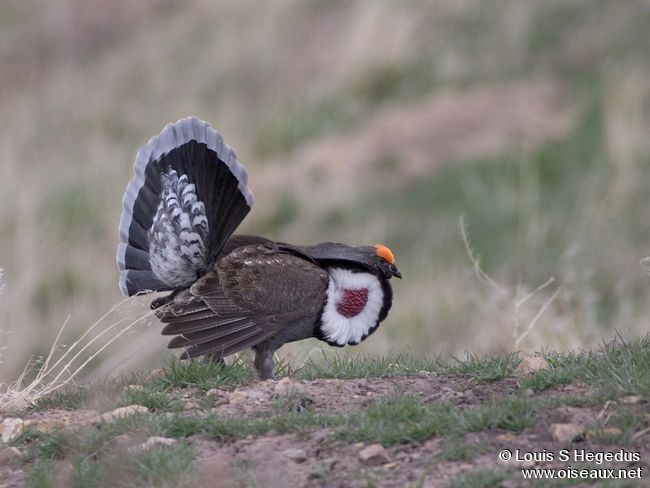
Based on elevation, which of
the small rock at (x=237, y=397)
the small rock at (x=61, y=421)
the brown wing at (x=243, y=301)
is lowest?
the small rock at (x=61, y=421)

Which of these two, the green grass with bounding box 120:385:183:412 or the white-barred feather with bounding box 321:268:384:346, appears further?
the white-barred feather with bounding box 321:268:384:346

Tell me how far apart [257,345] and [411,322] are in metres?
4.84

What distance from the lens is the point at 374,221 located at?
45.8 ft

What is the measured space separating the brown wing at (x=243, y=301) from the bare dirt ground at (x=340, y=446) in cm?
48

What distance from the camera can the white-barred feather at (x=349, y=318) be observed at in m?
6.86

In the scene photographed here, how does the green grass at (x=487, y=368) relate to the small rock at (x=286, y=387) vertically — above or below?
above

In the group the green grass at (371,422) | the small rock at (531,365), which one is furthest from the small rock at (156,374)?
the small rock at (531,365)

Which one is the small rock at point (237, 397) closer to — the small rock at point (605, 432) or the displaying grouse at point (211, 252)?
the displaying grouse at point (211, 252)

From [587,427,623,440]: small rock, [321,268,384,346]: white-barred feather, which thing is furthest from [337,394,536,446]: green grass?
[321,268,384,346]: white-barred feather

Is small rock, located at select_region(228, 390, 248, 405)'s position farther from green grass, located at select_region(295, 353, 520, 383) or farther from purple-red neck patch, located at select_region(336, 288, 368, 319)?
purple-red neck patch, located at select_region(336, 288, 368, 319)

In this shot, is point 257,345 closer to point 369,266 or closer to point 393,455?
point 369,266

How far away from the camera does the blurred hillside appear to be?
11.6 m

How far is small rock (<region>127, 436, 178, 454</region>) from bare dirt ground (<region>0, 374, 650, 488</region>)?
4 cm

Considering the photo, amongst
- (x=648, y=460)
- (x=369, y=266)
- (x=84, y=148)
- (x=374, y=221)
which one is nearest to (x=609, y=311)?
(x=374, y=221)
